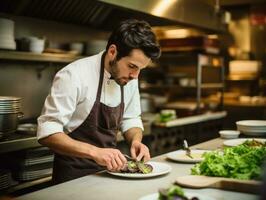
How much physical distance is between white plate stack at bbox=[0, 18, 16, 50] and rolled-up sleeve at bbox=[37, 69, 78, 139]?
53.8 inches

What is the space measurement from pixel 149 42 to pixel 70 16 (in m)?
2.41

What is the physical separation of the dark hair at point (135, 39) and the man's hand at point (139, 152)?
530mm

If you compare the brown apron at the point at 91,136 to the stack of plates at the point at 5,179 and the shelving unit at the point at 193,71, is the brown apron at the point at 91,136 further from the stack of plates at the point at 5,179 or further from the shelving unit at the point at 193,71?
the shelving unit at the point at 193,71

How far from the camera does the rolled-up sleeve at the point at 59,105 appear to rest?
83.3 inches

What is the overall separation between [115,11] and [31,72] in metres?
1.31

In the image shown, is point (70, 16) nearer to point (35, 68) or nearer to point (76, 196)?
point (35, 68)

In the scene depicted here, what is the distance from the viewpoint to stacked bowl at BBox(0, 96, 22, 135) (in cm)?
289

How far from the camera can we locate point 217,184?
1.73 m

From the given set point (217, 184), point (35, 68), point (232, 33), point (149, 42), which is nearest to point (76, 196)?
point (217, 184)

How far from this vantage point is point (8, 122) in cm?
295

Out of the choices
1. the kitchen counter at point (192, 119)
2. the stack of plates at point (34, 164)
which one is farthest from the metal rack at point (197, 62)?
the stack of plates at point (34, 164)

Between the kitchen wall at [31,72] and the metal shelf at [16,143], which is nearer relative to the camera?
the metal shelf at [16,143]

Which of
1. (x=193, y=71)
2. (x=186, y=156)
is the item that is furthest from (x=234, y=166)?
(x=193, y=71)

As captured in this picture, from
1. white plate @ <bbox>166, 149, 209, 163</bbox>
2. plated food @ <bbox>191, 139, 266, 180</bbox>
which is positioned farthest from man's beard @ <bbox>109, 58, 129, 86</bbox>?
plated food @ <bbox>191, 139, 266, 180</bbox>
